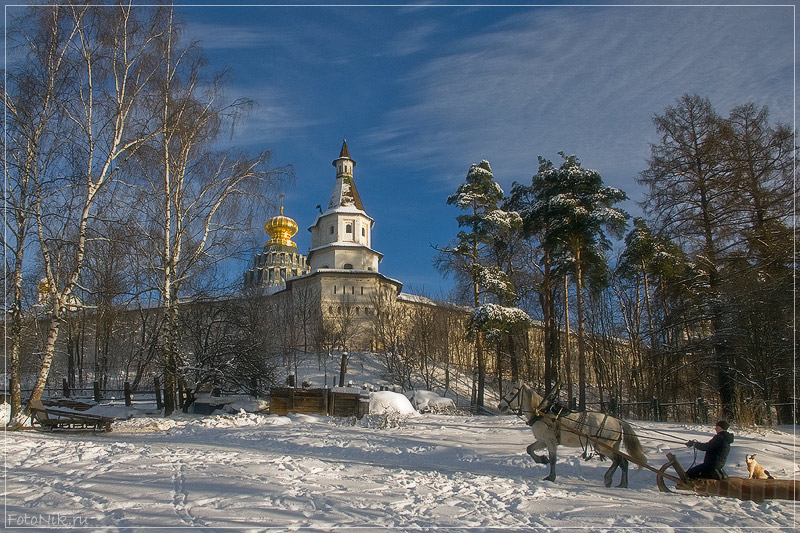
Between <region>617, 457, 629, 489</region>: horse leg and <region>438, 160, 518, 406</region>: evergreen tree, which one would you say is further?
<region>438, 160, 518, 406</region>: evergreen tree

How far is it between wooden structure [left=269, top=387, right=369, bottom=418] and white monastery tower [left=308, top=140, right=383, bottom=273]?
43.1 meters

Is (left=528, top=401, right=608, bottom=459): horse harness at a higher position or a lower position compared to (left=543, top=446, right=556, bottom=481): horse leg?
higher

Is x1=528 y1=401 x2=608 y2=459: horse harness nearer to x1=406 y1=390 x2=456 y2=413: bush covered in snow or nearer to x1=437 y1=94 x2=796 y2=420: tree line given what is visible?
x1=437 y1=94 x2=796 y2=420: tree line

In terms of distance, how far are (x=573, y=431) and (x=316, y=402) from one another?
41.0ft

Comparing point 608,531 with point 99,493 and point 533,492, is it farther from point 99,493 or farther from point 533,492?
point 99,493

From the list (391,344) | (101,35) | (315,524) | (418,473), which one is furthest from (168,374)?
(391,344)

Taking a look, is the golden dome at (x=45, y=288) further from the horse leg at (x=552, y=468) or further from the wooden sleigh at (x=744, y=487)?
the wooden sleigh at (x=744, y=487)

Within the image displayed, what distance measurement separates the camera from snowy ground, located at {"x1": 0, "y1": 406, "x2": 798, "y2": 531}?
20.6 feet

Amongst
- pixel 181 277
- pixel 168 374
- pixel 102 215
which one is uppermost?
pixel 102 215

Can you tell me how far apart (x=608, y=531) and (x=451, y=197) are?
942 inches

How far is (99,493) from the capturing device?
22.8 ft

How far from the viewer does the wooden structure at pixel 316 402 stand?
19.6 metres

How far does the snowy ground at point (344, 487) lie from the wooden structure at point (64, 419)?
0.69m

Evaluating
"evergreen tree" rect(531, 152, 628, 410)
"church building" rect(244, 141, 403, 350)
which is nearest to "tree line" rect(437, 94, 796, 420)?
"evergreen tree" rect(531, 152, 628, 410)
